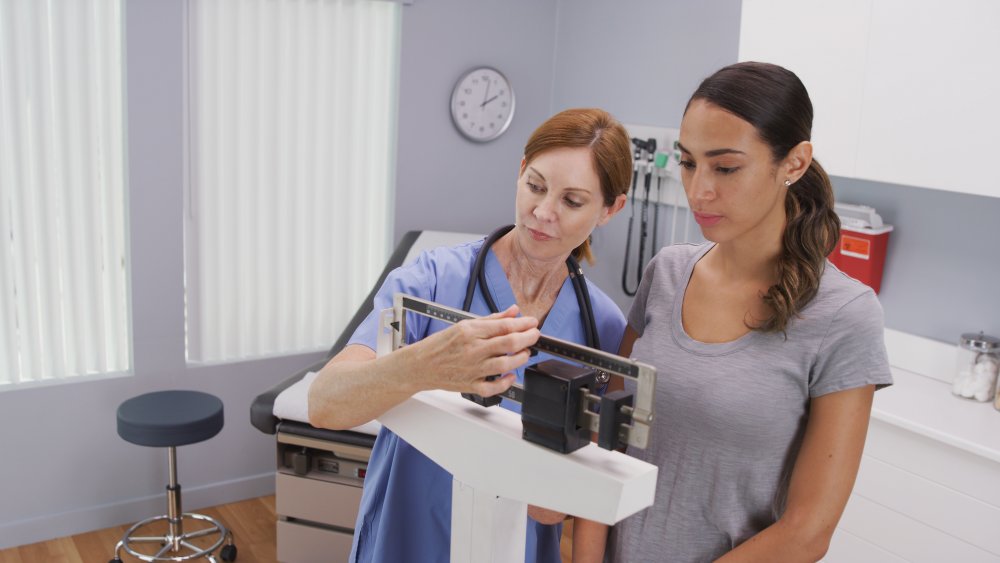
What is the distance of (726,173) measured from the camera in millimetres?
1146

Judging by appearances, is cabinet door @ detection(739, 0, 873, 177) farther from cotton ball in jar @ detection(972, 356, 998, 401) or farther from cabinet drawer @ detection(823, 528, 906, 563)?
cabinet drawer @ detection(823, 528, 906, 563)

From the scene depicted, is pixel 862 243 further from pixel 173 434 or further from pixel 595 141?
pixel 173 434

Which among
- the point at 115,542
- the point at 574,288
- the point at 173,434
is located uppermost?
the point at 574,288

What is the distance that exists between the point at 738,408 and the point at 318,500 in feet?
5.81

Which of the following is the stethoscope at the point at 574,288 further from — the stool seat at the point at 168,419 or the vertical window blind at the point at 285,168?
the vertical window blind at the point at 285,168

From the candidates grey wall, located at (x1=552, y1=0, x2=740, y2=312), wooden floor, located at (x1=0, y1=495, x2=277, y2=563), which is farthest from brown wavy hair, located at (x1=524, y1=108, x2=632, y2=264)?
wooden floor, located at (x1=0, y1=495, x2=277, y2=563)

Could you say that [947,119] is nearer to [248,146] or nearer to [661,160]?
[661,160]

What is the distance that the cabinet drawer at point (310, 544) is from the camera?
2635 millimetres

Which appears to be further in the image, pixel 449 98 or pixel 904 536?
pixel 449 98

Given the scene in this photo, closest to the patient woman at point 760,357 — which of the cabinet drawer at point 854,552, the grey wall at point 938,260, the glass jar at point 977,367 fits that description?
the cabinet drawer at point 854,552

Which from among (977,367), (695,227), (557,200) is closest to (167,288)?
(695,227)

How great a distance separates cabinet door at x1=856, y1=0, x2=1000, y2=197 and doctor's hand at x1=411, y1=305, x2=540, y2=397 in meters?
1.57

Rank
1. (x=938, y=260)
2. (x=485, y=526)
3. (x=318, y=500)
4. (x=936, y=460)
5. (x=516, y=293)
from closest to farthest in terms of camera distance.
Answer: (x=485, y=526)
(x=516, y=293)
(x=936, y=460)
(x=938, y=260)
(x=318, y=500)

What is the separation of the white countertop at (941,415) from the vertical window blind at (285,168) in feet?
6.58
